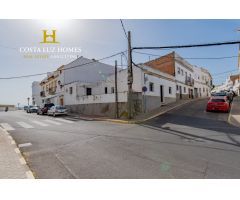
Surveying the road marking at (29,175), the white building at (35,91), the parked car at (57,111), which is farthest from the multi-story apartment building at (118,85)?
the white building at (35,91)

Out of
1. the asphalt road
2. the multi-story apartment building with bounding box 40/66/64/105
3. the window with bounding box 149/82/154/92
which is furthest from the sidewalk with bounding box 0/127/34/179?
the multi-story apartment building with bounding box 40/66/64/105

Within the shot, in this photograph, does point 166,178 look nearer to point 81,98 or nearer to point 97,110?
point 97,110

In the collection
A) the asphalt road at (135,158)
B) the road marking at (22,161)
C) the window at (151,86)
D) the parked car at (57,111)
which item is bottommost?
the asphalt road at (135,158)

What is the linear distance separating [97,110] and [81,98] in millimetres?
3819

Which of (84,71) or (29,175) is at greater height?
(84,71)

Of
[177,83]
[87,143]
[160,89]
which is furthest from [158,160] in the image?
[177,83]

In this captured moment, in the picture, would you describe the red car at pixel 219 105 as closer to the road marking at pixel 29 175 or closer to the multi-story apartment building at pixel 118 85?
the multi-story apartment building at pixel 118 85

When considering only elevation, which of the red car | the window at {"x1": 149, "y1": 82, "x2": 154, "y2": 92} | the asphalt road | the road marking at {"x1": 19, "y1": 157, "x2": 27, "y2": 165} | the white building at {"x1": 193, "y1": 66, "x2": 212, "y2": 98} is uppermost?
the white building at {"x1": 193, "y1": 66, "x2": 212, "y2": 98}

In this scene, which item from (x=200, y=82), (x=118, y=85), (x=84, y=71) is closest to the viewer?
(x=118, y=85)

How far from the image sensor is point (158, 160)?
487 centimetres

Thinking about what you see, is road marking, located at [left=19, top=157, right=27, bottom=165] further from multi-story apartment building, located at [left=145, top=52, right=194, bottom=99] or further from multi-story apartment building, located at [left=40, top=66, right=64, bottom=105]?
multi-story apartment building, located at [left=145, top=52, right=194, bottom=99]

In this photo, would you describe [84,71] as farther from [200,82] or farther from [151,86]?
[200,82]

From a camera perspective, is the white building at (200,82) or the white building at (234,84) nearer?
the white building at (200,82)

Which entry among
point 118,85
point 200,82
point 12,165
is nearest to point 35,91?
point 118,85
